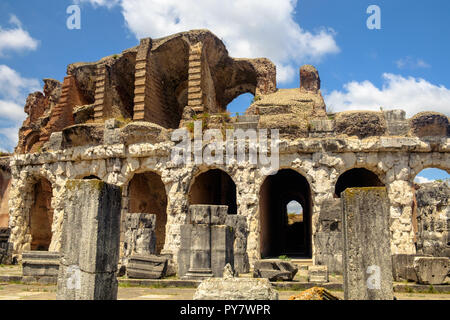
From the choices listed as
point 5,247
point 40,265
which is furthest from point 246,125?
point 5,247

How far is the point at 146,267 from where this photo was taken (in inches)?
376

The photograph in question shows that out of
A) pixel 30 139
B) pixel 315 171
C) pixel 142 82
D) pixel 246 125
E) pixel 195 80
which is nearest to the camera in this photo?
pixel 315 171

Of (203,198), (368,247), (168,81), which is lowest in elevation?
(368,247)

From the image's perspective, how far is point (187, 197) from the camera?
14.3m

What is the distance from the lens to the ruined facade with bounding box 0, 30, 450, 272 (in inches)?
534

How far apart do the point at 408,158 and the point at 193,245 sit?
831 centimetres

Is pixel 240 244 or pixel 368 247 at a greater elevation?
pixel 368 247

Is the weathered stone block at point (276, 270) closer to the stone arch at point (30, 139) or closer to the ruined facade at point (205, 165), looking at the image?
the ruined facade at point (205, 165)

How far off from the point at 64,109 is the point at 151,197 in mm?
6700

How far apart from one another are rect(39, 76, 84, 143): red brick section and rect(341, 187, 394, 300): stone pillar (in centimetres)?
1761

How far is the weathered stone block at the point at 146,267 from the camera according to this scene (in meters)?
9.40

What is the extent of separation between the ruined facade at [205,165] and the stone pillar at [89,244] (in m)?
6.92

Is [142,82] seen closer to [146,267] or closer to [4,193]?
[146,267]

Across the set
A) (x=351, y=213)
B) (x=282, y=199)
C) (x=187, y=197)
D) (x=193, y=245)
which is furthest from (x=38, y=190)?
(x=351, y=213)
